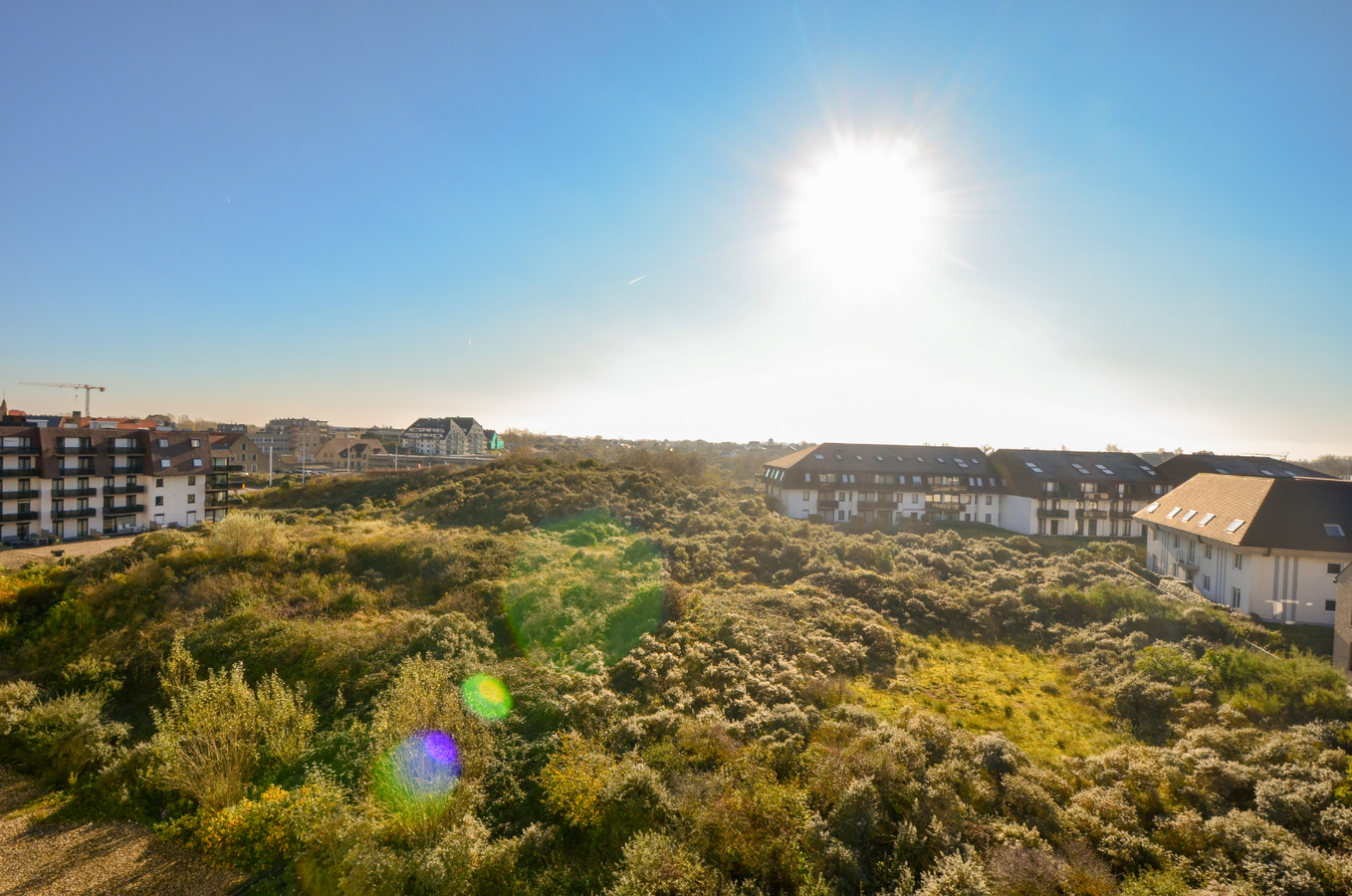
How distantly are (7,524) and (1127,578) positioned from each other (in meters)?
67.6

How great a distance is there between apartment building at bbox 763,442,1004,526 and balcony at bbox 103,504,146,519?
50.7 meters

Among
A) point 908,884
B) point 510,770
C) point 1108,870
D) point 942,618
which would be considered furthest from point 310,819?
point 942,618

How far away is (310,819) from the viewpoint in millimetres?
10430

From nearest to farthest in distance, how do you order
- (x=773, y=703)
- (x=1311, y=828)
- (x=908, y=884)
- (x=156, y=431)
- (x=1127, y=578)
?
(x=908, y=884) < (x=1311, y=828) < (x=773, y=703) < (x=1127, y=578) < (x=156, y=431)

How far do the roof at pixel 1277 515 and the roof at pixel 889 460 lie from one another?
66.0 ft

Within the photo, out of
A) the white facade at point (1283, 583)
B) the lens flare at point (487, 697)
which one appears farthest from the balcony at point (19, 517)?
the white facade at point (1283, 583)

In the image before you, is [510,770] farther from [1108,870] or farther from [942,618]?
[942,618]

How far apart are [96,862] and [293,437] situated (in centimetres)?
11592

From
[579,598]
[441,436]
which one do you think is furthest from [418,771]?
[441,436]

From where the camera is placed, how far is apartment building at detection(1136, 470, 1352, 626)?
2398 cm

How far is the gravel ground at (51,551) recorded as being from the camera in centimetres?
2834

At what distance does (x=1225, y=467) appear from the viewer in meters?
44.6

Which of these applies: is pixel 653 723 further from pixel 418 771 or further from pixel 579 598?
pixel 579 598

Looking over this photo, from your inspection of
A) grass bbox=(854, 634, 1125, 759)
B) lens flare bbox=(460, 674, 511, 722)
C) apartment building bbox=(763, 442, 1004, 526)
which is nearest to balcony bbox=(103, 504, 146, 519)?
lens flare bbox=(460, 674, 511, 722)
